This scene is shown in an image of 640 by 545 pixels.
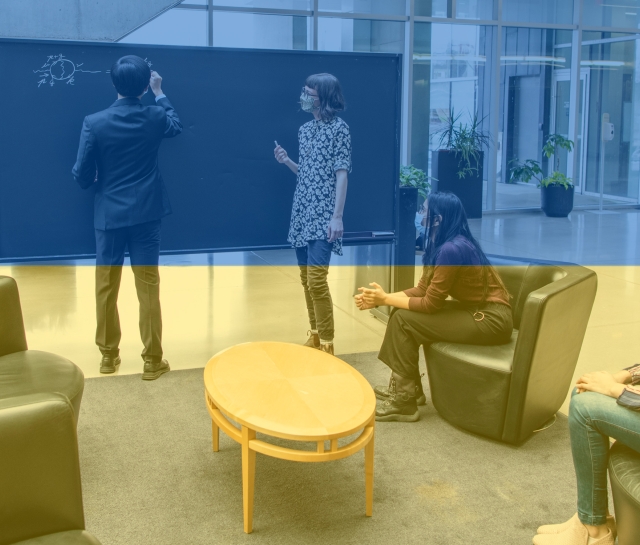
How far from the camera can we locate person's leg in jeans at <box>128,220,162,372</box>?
4.58 meters

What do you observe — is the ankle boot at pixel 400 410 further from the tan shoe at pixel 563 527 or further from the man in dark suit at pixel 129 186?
the man in dark suit at pixel 129 186

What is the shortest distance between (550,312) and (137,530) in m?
2.00

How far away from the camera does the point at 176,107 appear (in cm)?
496

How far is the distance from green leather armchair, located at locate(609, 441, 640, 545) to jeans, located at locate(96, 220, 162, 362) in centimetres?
286

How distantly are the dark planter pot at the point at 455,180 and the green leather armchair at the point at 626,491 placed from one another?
8.40 meters

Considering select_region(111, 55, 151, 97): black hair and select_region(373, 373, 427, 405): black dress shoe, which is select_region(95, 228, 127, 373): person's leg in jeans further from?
select_region(373, 373, 427, 405): black dress shoe

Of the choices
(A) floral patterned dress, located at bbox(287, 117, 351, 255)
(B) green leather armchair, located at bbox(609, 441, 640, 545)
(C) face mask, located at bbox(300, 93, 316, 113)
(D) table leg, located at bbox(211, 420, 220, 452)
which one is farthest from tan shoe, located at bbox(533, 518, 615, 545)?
(C) face mask, located at bbox(300, 93, 316, 113)

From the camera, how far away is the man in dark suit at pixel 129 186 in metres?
4.39

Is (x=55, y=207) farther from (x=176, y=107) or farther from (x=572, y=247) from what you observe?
(x=572, y=247)

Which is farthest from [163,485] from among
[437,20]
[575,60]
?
[575,60]

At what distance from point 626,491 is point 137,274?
9.96 ft

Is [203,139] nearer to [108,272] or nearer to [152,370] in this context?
[108,272]

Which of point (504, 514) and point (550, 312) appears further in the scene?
point (550, 312)

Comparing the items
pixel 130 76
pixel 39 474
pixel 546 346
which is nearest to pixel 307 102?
pixel 130 76
